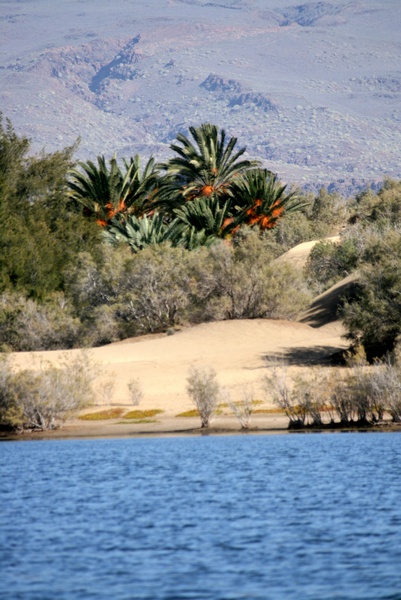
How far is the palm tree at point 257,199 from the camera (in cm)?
6725

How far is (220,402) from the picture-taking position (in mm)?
43906

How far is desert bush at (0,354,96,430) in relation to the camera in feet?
124

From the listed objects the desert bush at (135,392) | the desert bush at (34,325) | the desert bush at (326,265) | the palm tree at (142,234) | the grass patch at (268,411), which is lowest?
the grass patch at (268,411)

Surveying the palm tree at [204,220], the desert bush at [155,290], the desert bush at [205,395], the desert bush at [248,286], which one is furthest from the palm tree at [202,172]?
the desert bush at [205,395]

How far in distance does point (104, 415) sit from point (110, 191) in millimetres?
27475

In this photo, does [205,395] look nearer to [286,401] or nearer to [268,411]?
[286,401]

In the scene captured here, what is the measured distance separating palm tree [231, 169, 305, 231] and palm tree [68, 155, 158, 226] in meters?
5.87

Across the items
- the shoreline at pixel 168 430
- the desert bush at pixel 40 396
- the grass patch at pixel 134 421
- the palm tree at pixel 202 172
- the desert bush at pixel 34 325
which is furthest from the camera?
the palm tree at pixel 202 172

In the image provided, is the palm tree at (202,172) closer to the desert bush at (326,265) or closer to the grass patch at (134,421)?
the desert bush at (326,265)

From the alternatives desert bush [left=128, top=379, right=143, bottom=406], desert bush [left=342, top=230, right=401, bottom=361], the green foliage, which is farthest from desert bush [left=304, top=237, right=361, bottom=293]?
desert bush [left=128, top=379, right=143, bottom=406]

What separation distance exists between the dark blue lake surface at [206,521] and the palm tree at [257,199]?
116ft

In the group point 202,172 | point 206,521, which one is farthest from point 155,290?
point 206,521

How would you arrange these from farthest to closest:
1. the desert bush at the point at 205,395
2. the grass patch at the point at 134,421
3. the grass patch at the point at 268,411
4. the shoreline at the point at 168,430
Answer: the grass patch at the point at 268,411, the grass patch at the point at 134,421, the desert bush at the point at 205,395, the shoreline at the point at 168,430

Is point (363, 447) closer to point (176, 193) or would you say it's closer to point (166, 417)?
point (166, 417)
